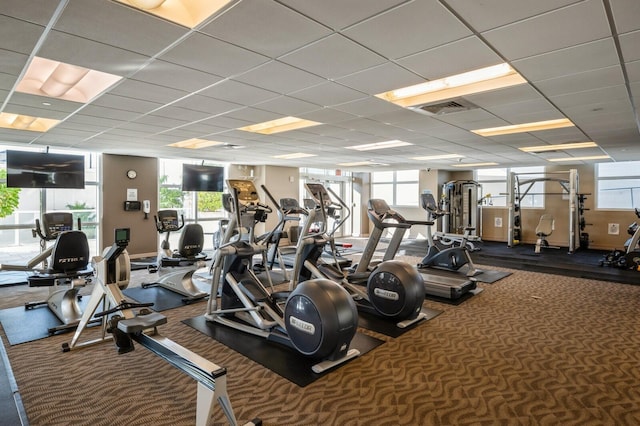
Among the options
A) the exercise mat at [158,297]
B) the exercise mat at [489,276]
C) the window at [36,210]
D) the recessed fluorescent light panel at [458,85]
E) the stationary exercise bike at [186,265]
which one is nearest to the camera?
the recessed fluorescent light panel at [458,85]

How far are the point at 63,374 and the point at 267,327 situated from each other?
173 cm

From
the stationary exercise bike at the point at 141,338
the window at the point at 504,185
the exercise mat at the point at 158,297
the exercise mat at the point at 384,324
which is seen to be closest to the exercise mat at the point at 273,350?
the exercise mat at the point at 384,324

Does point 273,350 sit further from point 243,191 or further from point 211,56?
point 211,56

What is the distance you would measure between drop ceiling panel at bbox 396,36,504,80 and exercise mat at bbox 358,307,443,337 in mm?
2640

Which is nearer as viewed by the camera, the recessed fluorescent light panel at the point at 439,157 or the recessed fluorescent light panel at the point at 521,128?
the recessed fluorescent light panel at the point at 521,128

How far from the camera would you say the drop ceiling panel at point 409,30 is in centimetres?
208

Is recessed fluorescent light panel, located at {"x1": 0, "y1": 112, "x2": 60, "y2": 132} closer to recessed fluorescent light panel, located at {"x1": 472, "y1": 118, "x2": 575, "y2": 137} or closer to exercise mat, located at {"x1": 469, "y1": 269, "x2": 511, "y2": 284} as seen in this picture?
recessed fluorescent light panel, located at {"x1": 472, "y1": 118, "x2": 575, "y2": 137}

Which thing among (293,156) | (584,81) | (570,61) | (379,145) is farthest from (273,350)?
(293,156)

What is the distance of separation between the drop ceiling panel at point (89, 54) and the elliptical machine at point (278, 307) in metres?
A: 1.61

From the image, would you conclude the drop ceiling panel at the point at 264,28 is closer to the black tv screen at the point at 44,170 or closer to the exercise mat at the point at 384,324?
the exercise mat at the point at 384,324

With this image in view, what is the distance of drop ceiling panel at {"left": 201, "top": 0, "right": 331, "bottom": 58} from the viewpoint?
2.07 m

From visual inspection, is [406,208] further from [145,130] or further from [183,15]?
[183,15]

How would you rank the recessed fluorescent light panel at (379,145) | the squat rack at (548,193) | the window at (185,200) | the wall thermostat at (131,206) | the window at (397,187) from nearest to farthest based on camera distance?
the recessed fluorescent light panel at (379,145) → the wall thermostat at (131,206) → the squat rack at (548,193) → the window at (185,200) → the window at (397,187)

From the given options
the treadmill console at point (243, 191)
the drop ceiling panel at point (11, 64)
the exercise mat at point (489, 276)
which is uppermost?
the drop ceiling panel at point (11, 64)
